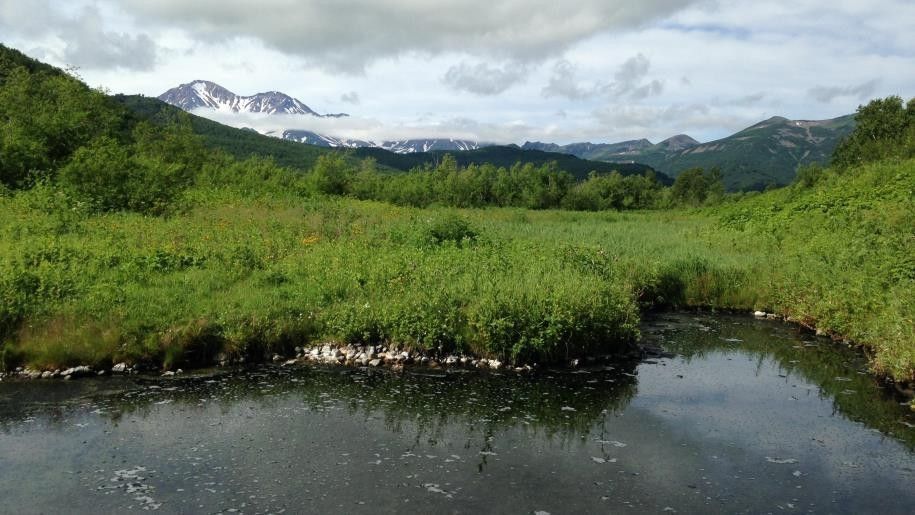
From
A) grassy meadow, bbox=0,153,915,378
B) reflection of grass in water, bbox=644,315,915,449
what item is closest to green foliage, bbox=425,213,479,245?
grassy meadow, bbox=0,153,915,378

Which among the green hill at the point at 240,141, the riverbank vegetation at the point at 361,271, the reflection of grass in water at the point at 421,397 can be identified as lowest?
the reflection of grass in water at the point at 421,397

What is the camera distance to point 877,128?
8006 centimetres

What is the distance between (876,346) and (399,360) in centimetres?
1199

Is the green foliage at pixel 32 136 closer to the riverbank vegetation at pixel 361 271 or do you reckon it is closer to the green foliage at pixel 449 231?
the riverbank vegetation at pixel 361 271

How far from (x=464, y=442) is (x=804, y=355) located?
10.8 metres

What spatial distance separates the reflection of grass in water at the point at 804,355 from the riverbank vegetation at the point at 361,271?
Answer: 736mm

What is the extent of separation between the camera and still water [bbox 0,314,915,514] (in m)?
8.73

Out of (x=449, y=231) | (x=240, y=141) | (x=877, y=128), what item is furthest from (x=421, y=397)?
(x=240, y=141)

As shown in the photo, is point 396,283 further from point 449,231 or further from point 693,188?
point 693,188

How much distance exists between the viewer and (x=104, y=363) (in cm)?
1412

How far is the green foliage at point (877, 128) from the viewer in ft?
241

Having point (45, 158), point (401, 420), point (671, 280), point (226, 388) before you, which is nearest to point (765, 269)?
point (671, 280)

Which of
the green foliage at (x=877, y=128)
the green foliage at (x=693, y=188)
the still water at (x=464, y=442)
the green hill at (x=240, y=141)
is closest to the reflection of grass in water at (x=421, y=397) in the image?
the still water at (x=464, y=442)

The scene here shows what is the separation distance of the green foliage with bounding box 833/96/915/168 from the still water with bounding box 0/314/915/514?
239ft
